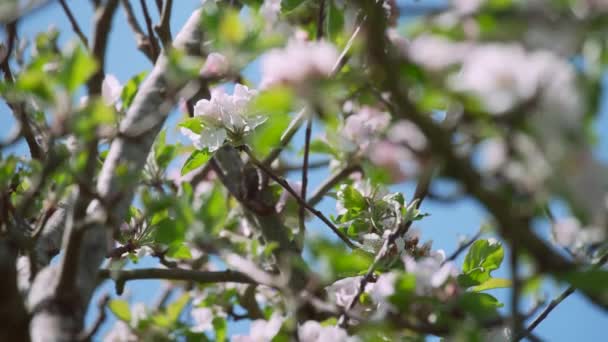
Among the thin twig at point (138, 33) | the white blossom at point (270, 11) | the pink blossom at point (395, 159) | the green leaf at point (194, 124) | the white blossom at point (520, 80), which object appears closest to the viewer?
the white blossom at point (520, 80)

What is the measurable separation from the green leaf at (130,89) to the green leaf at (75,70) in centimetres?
61

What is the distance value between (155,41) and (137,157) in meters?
0.63

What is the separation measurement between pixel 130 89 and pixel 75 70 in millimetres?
626

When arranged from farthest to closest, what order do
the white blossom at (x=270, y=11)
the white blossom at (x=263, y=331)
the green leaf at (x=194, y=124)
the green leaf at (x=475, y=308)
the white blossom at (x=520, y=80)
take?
the white blossom at (x=270, y=11), the green leaf at (x=194, y=124), the white blossom at (x=263, y=331), the green leaf at (x=475, y=308), the white blossom at (x=520, y=80)

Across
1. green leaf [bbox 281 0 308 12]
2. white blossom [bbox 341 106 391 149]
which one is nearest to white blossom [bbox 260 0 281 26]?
white blossom [bbox 341 106 391 149]

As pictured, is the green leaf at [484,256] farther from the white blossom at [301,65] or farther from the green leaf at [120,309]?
the white blossom at [301,65]

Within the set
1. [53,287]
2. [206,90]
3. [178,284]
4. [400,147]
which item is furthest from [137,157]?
[178,284]

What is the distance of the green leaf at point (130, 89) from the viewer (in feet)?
4.01

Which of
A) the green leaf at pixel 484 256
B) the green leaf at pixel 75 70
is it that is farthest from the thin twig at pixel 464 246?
the green leaf at pixel 75 70

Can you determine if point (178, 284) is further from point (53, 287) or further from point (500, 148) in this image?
point (500, 148)

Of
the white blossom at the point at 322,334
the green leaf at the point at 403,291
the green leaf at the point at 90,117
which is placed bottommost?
the white blossom at the point at 322,334

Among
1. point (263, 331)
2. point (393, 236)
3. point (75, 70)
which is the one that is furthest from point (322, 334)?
point (75, 70)

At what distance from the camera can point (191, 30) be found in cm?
128

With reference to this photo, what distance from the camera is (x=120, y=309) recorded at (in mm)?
1124
